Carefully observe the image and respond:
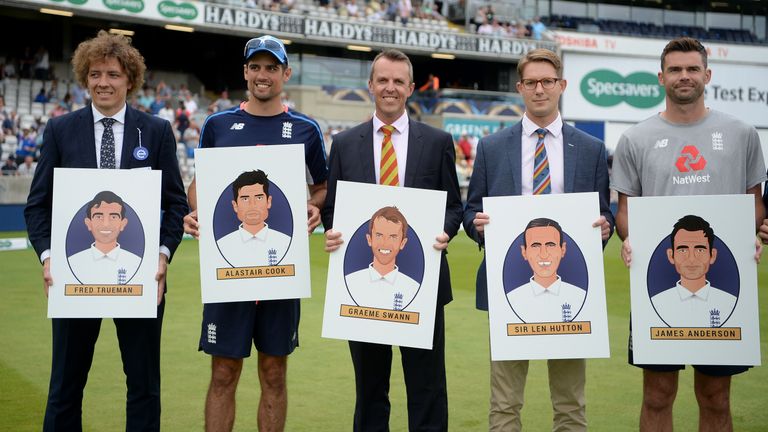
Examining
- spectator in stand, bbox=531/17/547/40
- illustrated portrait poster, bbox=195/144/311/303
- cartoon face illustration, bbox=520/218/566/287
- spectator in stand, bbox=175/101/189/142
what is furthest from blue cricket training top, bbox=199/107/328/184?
spectator in stand, bbox=531/17/547/40

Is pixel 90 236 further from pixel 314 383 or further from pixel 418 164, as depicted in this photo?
pixel 314 383

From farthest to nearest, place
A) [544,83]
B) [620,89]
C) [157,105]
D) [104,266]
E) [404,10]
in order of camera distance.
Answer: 1. [620,89]
2. [404,10]
3. [157,105]
4. [544,83]
5. [104,266]

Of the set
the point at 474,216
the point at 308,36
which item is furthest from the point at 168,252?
the point at 308,36

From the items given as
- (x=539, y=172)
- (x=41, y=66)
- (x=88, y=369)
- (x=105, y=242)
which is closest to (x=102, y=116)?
(x=105, y=242)

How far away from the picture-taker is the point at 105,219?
423cm

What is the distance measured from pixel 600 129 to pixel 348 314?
32.8 metres

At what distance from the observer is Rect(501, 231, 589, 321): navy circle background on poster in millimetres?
4125

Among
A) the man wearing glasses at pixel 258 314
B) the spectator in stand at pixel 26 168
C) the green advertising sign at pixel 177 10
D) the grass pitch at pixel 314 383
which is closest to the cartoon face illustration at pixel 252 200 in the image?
the man wearing glasses at pixel 258 314

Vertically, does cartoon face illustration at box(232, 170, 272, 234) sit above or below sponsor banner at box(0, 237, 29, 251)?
above

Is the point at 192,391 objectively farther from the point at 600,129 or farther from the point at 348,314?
the point at 600,129

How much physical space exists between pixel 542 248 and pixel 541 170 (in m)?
0.48

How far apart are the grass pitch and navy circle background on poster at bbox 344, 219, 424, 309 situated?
70.7 inches

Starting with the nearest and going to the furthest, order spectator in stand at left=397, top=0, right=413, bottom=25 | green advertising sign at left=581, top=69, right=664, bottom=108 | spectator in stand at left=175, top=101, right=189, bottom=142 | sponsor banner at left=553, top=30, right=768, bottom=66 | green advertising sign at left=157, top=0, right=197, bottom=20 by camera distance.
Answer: spectator in stand at left=175, top=101, right=189, bottom=142, green advertising sign at left=157, top=0, right=197, bottom=20, spectator in stand at left=397, top=0, right=413, bottom=25, green advertising sign at left=581, top=69, right=664, bottom=108, sponsor banner at left=553, top=30, right=768, bottom=66

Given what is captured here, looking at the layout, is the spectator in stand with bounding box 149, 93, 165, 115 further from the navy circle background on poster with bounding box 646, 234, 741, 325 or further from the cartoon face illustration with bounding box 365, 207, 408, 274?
the navy circle background on poster with bounding box 646, 234, 741, 325
